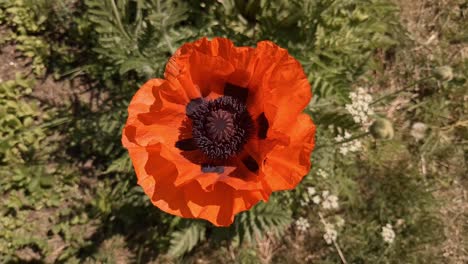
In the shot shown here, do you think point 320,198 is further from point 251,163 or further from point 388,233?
point 251,163

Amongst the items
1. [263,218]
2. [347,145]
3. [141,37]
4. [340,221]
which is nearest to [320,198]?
[340,221]

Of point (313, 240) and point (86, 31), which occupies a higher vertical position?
point (86, 31)

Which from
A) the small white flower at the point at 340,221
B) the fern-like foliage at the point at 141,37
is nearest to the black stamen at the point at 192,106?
the fern-like foliage at the point at 141,37

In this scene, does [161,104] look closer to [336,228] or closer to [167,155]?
[167,155]

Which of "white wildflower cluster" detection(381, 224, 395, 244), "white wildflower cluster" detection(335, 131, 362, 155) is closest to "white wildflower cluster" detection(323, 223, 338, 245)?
"white wildflower cluster" detection(381, 224, 395, 244)

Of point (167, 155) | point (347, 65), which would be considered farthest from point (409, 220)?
point (167, 155)

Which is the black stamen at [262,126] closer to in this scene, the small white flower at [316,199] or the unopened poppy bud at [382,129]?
the unopened poppy bud at [382,129]

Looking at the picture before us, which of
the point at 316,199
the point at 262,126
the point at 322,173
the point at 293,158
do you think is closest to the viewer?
the point at 293,158
